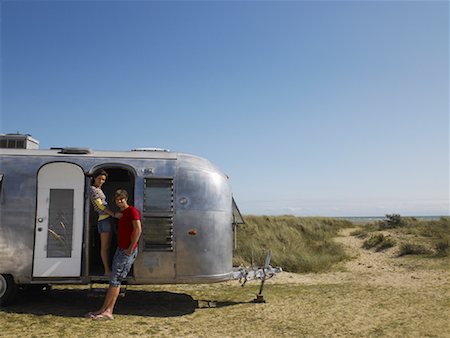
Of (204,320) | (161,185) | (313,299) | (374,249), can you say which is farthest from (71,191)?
(374,249)

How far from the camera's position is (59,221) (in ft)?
25.2

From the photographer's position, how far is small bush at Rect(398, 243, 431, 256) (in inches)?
642

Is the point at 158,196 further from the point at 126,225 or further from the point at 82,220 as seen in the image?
the point at 82,220

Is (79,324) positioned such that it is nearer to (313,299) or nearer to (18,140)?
(18,140)

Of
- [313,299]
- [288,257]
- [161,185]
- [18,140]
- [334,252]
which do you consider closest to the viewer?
[161,185]

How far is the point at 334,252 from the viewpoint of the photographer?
16.9 metres

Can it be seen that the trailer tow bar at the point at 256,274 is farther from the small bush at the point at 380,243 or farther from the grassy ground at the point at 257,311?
the small bush at the point at 380,243

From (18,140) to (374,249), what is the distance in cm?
1581

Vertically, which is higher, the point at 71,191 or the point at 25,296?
the point at 71,191

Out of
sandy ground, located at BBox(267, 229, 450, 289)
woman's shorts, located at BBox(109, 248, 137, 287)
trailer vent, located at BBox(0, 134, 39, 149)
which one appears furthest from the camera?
sandy ground, located at BBox(267, 229, 450, 289)

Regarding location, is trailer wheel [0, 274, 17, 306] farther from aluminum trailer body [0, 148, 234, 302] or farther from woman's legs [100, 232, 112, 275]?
woman's legs [100, 232, 112, 275]

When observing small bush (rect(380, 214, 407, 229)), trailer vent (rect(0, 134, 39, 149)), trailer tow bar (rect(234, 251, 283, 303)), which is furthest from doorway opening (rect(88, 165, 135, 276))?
small bush (rect(380, 214, 407, 229))

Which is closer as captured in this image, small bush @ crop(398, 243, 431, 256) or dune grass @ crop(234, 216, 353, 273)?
dune grass @ crop(234, 216, 353, 273)

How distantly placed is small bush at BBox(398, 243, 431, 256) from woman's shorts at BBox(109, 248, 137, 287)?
43.3ft
